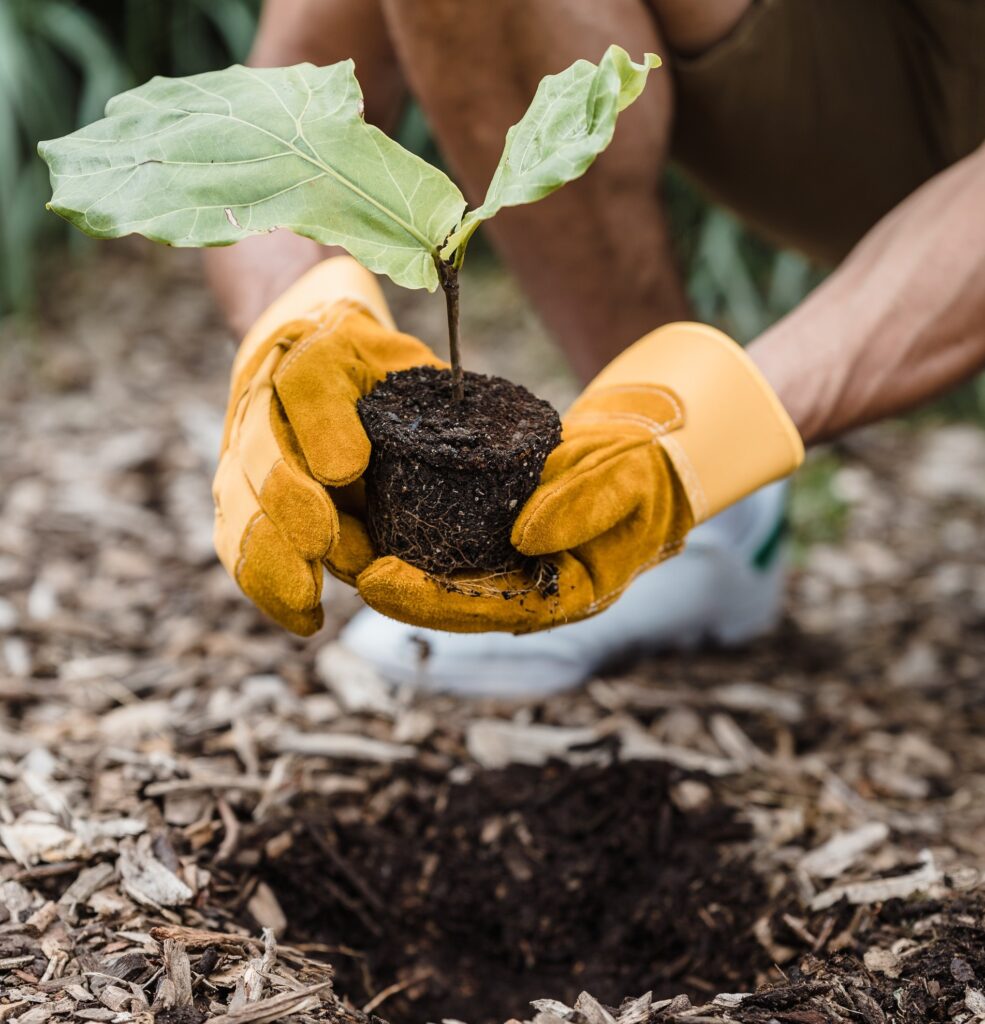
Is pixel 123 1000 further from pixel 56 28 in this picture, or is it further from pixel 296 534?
pixel 56 28

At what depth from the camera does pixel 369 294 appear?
142 cm

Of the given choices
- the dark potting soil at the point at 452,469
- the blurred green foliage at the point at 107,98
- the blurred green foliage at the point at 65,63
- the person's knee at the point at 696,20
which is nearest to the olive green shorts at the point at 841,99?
the person's knee at the point at 696,20

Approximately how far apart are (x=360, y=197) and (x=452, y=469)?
10.8 inches

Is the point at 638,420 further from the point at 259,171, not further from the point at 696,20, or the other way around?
the point at 696,20

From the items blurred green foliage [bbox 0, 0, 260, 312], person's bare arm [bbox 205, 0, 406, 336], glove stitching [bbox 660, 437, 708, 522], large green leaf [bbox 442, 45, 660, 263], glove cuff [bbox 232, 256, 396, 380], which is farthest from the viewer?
blurred green foliage [bbox 0, 0, 260, 312]

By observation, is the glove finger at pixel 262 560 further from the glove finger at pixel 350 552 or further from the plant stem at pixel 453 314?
the plant stem at pixel 453 314

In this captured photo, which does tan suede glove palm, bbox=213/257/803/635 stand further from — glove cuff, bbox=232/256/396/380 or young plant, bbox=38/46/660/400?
young plant, bbox=38/46/660/400

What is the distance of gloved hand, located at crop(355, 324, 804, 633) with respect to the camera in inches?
42.9

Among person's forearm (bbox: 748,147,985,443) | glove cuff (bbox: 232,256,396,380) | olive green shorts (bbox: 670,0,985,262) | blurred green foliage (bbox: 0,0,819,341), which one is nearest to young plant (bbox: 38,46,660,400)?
glove cuff (bbox: 232,256,396,380)

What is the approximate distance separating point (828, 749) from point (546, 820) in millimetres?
532

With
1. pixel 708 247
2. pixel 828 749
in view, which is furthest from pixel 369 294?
pixel 708 247

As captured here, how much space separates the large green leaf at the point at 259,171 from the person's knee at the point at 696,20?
76 cm

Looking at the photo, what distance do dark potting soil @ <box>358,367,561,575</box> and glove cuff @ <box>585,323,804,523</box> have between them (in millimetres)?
167

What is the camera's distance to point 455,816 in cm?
142
